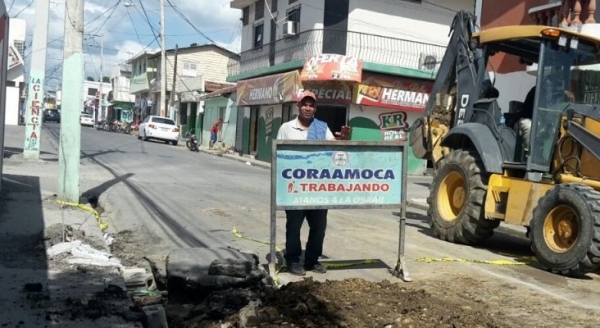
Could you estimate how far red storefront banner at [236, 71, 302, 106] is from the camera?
24609 mm

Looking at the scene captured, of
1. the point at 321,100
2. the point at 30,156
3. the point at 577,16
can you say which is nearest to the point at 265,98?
the point at 321,100

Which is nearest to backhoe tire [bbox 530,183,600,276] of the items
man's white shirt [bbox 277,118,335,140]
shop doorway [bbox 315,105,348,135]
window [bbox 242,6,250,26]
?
man's white shirt [bbox 277,118,335,140]

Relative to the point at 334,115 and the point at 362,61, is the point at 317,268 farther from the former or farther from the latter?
the point at 334,115

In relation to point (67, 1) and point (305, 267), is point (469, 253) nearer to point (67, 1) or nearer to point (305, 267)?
point (305, 267)

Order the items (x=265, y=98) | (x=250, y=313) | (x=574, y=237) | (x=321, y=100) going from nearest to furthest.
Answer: (x=250, y=313) < (x=574, y=237) < (x=321, y=100) < (x=265, y=98)

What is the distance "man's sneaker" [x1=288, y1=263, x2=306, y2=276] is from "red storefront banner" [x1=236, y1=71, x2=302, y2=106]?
18.2 m

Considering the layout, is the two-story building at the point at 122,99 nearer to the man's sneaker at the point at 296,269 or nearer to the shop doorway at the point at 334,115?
the shop doorway at the point at 334,115

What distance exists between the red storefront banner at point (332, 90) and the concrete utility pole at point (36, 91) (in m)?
10.4

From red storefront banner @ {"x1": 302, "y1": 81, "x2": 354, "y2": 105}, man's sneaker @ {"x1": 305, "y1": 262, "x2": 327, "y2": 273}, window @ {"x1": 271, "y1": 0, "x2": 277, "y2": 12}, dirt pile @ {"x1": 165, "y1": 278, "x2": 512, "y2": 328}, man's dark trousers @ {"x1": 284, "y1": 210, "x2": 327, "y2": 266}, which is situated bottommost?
man's sneaker @ {"x1": 305, "y1": 262, "x2": 327, "y2": 273}

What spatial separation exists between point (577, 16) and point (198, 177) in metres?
10.2

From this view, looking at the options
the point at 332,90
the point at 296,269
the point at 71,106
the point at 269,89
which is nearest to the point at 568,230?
the point at 296,269

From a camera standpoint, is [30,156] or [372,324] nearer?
[372,324]

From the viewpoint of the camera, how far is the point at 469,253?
8289mm

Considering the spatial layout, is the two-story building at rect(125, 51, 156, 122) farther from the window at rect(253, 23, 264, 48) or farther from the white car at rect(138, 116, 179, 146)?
the window at rect(253, 23, 264, 48)
